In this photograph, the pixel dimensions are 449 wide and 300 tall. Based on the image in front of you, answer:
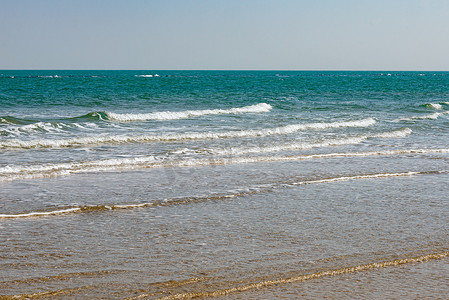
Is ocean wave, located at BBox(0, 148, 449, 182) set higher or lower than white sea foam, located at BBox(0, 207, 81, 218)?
lower

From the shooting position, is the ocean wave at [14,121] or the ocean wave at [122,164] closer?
the ocean wave at [122,164]

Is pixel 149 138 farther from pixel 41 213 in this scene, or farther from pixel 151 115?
pixel 41 213

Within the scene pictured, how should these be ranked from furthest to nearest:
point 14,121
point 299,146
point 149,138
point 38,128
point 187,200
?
point 14,121
point 38,128
point 149,138
point 299,146
point 187,200

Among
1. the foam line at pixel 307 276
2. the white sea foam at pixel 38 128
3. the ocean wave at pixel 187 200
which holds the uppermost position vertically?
the foam line at pixel 307 276

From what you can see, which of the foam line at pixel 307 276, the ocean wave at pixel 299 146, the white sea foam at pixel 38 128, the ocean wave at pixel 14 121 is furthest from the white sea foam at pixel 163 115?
the foam line at pixel 307 276

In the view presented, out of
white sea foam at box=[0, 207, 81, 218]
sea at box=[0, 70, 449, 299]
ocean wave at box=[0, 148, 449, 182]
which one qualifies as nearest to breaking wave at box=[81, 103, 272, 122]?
sea at box=[0, 70, 449, 299]

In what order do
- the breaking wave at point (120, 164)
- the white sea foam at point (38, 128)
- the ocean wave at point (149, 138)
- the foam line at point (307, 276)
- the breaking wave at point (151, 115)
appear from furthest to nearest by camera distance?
the breaking wave at point (151, 115) < the white sea foam at point (38, 128) < the ocean wave at point (149, 138) < the breaking wave at point (120, 164) < the foam line at point (307, 276)

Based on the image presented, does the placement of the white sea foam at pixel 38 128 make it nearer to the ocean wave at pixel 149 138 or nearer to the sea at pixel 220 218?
the sea at pixel 220 218

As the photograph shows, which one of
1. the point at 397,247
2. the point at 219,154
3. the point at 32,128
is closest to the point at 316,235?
the point at 397,247

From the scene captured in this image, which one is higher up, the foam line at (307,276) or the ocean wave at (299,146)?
the foam line at (307,276)

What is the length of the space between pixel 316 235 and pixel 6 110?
2368 cm

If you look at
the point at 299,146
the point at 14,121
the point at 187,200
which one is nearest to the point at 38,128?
the point at 14,121

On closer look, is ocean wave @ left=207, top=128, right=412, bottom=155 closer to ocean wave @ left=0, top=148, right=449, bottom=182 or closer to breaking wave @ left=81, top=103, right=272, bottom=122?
ocean wave @ left=0, top=148, right=449, bottom=182

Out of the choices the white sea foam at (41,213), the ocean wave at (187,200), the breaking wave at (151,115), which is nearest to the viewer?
the white sea foam at (41,213)
